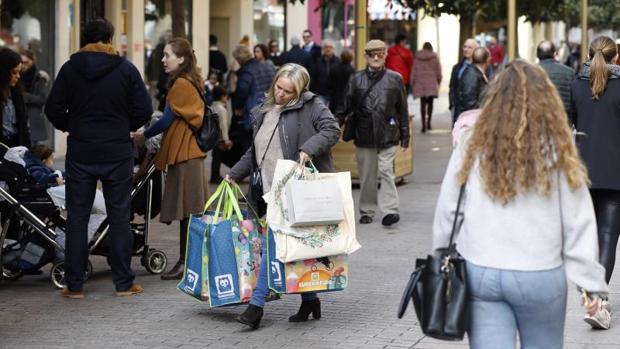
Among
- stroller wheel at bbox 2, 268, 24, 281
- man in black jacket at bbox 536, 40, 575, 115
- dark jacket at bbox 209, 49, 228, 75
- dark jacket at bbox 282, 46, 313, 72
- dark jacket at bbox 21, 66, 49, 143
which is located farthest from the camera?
dark jacket at bbox 209, 49, 228, 75

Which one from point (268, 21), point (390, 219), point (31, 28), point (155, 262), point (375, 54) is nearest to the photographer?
point (155, 262)

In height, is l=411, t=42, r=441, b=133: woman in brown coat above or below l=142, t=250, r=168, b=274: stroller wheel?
above

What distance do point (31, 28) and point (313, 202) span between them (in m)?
12.7

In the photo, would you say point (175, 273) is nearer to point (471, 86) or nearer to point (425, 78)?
point (471, 86)

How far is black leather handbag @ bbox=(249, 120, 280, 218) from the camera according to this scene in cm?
827

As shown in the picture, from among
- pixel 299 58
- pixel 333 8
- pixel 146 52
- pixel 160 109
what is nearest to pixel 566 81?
pixel 160 109

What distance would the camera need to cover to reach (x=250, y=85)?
16375 mm

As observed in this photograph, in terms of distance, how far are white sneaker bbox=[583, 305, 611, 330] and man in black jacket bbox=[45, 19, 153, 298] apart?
3.10 meters

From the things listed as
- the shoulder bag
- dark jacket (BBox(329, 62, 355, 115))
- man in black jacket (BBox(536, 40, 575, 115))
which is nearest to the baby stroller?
the shoulder bag

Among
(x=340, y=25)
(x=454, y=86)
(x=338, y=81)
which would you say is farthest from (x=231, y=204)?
(x=340, y=25)

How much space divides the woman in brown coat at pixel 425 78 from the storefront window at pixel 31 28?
8.89 m

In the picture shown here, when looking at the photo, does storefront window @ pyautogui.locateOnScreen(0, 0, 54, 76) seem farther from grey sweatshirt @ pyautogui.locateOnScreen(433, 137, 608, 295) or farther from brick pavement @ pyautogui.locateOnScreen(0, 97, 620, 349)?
grey sweatshirt @ pyautogui.locateOnScreen(433, 137, 608, 295)

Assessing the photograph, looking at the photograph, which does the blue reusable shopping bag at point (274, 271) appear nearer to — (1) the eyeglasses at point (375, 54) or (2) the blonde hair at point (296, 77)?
(2) the blonde hair at point (296, 77)

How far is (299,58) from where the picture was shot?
23.4 metres
